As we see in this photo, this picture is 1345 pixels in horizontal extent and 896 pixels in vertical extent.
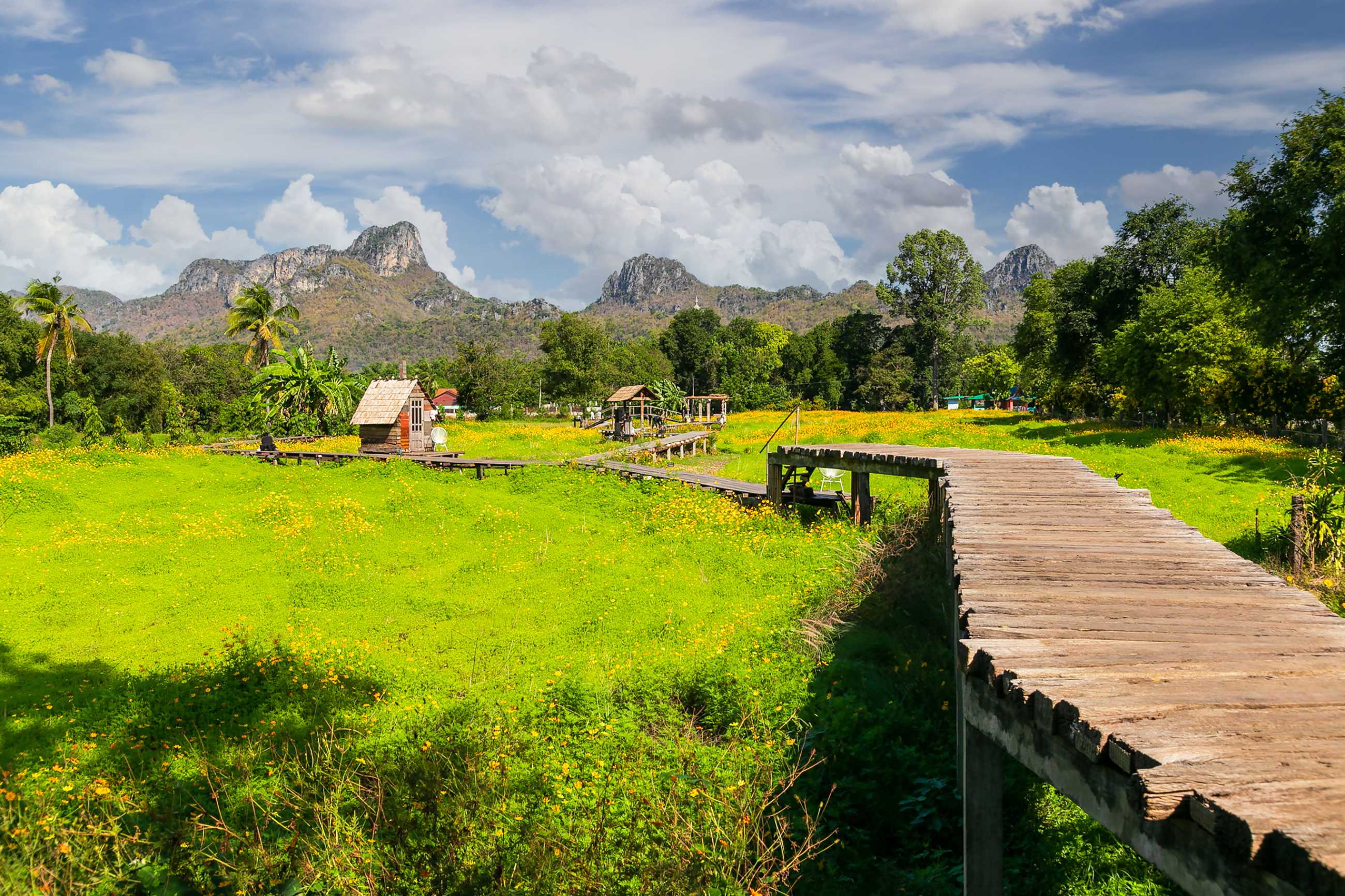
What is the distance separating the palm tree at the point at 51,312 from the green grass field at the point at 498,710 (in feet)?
97.6

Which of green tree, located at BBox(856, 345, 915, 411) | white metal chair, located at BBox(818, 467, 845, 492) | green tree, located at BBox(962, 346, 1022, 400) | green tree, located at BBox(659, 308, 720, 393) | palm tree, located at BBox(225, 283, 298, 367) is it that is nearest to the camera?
white metal chair, located at BBox(818, 467, 845, 492)

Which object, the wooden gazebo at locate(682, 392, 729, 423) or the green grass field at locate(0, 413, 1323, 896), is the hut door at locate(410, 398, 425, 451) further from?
the wooden gazebo at locate(682, 392, 729, 423)

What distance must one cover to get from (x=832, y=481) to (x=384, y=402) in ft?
65.4

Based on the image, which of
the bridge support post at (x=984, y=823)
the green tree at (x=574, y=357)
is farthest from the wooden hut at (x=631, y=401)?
the bridge support post at (x=984, y=823)

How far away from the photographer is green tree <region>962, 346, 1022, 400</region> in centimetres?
8531

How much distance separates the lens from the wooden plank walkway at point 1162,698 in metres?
2.75

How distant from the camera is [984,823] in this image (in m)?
4.46

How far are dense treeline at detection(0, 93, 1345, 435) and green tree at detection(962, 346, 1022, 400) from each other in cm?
24

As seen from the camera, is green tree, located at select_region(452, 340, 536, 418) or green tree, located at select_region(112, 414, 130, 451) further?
green tree, located at select_region(452, 340, 536, 418)

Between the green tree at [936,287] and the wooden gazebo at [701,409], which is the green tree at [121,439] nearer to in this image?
the wooden gazebo at [701,409]

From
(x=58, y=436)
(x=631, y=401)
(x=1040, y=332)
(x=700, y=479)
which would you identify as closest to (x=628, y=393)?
(x=631, y=401)

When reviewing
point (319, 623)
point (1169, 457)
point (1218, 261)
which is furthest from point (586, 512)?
point (1218, 261)

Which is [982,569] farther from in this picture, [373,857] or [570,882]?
[373,857]

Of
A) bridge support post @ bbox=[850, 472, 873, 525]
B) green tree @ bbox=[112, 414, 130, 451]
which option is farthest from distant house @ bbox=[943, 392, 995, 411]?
bridge support post @ bbox=[850, 472, 873, 525]
